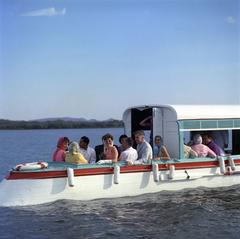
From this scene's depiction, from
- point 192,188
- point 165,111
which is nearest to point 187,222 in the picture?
point 192,188

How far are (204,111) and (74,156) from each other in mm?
4280

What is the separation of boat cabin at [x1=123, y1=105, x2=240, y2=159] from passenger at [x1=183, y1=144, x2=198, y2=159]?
204mm

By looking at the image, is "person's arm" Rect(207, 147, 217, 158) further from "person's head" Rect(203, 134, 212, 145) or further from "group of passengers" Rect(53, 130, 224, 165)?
"person's head" Rect(203, 134, 212, 145)

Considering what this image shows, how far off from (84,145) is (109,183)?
1.37m

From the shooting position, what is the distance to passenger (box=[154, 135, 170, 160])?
1459 cm

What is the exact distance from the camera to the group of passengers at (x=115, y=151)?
44.9 ft

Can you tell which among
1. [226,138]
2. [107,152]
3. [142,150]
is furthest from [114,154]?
[226,138]

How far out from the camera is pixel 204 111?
15.5m

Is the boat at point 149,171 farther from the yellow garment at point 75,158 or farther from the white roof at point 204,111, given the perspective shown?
the yellow garment at point 75,158

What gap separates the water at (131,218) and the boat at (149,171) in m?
0.27

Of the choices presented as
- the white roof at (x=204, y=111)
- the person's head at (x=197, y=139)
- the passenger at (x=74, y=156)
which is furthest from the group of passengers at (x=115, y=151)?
the white roof at (x=204, y=111)

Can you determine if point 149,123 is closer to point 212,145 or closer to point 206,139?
point 206,139

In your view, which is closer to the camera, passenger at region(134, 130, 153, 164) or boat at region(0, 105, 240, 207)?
boat at region(0, 105, 240, 207)

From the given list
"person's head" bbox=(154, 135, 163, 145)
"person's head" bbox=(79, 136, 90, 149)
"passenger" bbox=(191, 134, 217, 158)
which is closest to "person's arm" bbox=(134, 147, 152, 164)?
"person's head" bbox=(154, 135, 163, 145)
